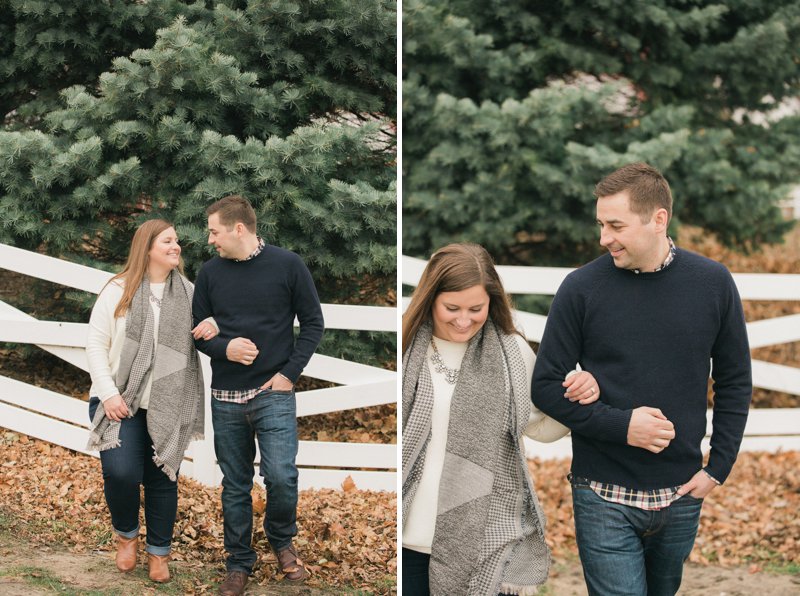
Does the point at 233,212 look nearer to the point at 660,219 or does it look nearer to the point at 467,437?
the point at 467,437

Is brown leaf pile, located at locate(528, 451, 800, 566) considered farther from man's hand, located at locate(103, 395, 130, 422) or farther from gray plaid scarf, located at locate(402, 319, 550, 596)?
man's hand, located at locate(103, 395, 130, 422)

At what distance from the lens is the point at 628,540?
228cm

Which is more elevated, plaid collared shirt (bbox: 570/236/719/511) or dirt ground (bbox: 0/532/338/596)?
plaid collared shirt (bbox: 570/236/719/511)

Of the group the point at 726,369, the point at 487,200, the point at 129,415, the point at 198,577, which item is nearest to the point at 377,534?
the point at 198,577

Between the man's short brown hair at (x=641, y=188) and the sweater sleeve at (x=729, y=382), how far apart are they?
305 mm

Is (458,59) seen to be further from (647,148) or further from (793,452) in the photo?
(793,452)

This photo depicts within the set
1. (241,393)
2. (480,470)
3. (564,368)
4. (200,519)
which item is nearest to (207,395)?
(200,519)

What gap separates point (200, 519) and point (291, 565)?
651mm

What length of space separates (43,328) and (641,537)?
320cm

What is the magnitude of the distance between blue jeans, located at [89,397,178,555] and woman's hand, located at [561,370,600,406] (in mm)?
1933

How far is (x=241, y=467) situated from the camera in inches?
130

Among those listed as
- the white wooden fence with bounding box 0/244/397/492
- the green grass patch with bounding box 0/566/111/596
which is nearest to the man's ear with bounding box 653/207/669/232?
the white wooden fence with bounding box 0/244/397/492

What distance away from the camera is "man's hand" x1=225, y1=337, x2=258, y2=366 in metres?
3.16

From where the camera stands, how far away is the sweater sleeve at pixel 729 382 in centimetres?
225
